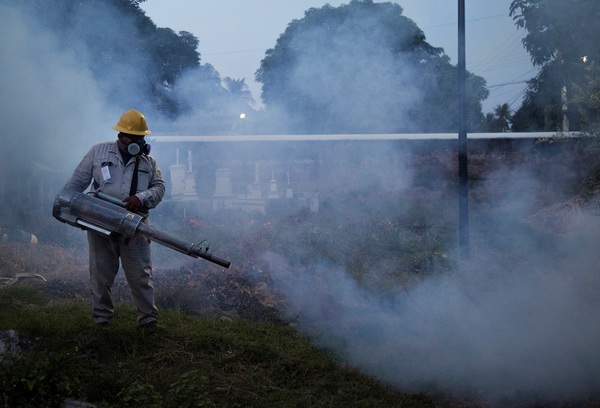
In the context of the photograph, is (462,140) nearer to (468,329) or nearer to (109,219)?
(468,329)

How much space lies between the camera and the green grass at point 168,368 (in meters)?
3.70

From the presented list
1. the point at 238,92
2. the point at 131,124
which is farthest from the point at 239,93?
the point at 131,124

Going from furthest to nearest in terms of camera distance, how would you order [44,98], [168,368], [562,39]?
[44,98]
[562,39]
[168,368]

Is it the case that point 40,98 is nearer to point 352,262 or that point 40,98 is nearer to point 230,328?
point 352,262

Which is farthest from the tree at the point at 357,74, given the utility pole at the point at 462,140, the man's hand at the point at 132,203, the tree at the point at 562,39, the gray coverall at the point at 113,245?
the man's hand at the point at 132,203

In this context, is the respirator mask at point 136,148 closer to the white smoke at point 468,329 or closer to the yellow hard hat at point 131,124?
the yellow hard hat at point 131,124

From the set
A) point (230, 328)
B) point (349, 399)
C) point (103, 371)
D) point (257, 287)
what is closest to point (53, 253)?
point (257, 287)

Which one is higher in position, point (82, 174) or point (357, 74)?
point (357, 74)

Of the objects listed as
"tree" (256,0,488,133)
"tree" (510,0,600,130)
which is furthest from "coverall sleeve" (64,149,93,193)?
"tree" (510,0,600,130)

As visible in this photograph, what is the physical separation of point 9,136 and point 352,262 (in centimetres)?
743

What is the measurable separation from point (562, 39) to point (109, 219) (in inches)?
288

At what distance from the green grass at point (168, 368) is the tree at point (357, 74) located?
5.13 meters

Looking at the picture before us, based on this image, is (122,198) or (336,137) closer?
(122,198)

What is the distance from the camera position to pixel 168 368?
14.1 feet
